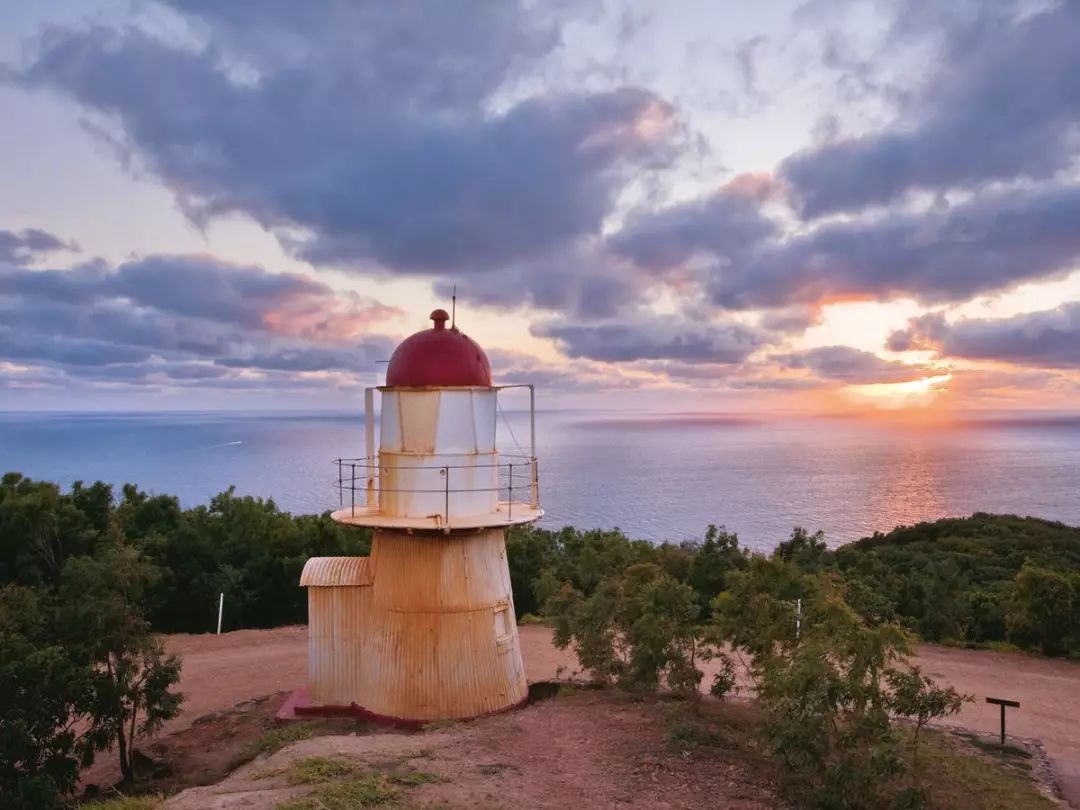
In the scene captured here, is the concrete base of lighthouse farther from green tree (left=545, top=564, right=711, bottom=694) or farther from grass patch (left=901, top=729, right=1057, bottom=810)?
grass patch (left=901, top=729, right=1057, bottom=810)

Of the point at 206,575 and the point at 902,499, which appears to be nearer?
the point at 206,575

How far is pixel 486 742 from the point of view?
31.3ft

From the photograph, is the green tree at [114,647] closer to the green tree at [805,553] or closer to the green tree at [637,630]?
the green tree at [637,630]

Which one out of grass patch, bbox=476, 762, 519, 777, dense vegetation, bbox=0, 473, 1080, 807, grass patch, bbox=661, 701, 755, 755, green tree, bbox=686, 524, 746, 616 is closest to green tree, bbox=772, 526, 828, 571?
dense vegetation, bbox=0, 473, 1080, 807

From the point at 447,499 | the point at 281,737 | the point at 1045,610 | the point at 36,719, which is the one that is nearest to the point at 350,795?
the point at 281,737

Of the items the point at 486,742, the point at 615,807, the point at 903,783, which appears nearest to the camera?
the point at 615,807

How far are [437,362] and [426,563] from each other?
113 inches

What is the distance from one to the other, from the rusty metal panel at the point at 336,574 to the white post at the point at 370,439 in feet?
3.12

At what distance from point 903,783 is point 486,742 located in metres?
4.59

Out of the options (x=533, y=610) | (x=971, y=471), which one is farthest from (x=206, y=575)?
(x=971, y=471)

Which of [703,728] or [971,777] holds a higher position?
[703,728]

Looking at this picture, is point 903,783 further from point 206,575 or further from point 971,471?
point 971,471

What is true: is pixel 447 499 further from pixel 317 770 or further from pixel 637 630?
pixel 317 770

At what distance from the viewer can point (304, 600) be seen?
2277 cm
